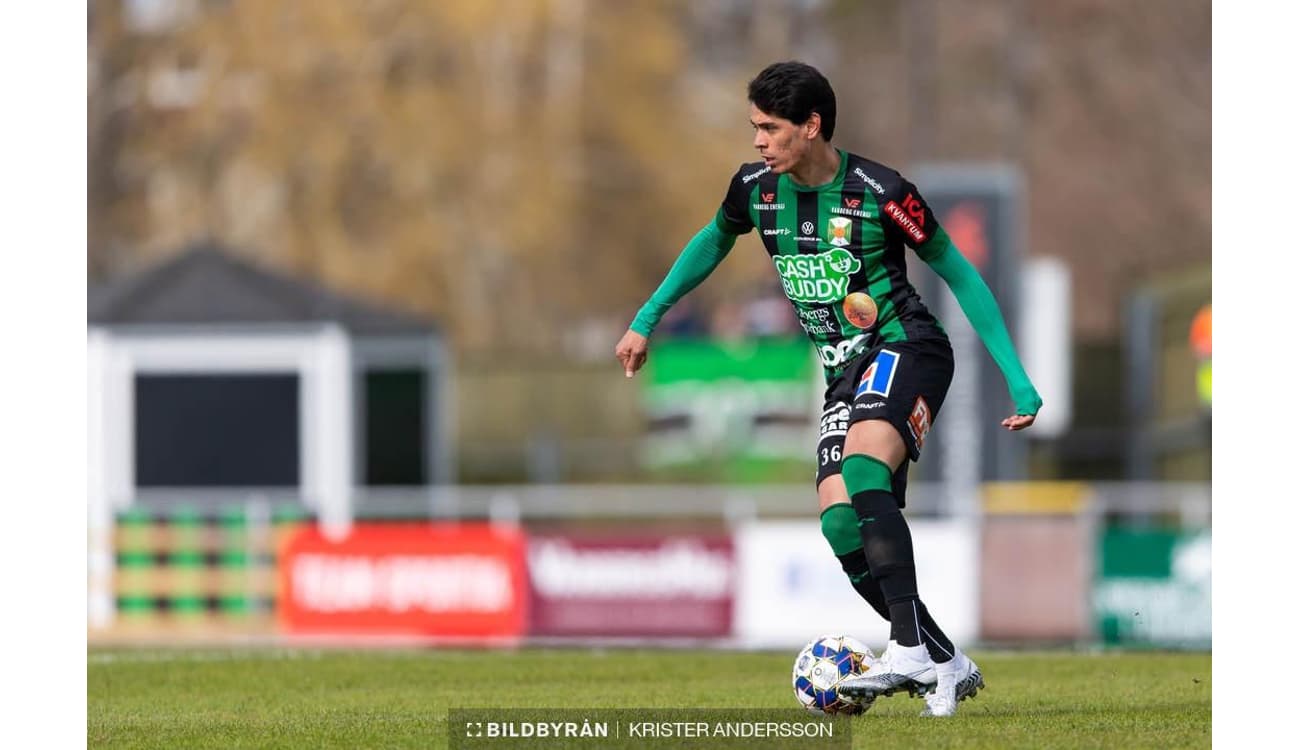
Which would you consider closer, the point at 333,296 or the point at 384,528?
the point at 384,528

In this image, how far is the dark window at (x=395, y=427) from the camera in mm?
25938

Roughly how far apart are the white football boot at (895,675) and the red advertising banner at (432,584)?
12.3m

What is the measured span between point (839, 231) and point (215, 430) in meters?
17.4

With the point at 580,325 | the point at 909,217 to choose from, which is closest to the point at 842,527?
the point at 909,217

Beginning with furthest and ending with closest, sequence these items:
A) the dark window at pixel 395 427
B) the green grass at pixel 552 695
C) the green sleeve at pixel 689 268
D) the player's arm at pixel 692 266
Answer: the dark window at pixel 395 427 < the green sleeve at pixel 689 268 < the player's arm at pixel 692 266 < the green grass at pixel 552 695

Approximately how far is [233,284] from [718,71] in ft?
104

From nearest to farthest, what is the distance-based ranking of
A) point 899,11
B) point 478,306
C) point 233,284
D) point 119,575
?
point 119,575, point 233,284, point 478,306, point 899,11

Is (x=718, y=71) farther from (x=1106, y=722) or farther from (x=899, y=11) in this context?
(x=1106, y=722)

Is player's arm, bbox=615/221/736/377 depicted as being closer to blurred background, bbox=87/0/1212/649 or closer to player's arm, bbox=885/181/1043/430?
player's arm, bbox=885/181/1043/430

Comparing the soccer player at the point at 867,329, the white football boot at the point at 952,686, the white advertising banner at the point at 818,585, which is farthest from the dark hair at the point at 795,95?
the white advertising banner at the point at 818,585

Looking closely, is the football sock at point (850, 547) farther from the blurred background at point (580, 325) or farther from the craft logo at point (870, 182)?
the blurred background at point (580, 325)

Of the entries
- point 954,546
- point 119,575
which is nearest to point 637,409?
point 119,575

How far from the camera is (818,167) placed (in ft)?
27.9

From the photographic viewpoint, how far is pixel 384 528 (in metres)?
20.9
